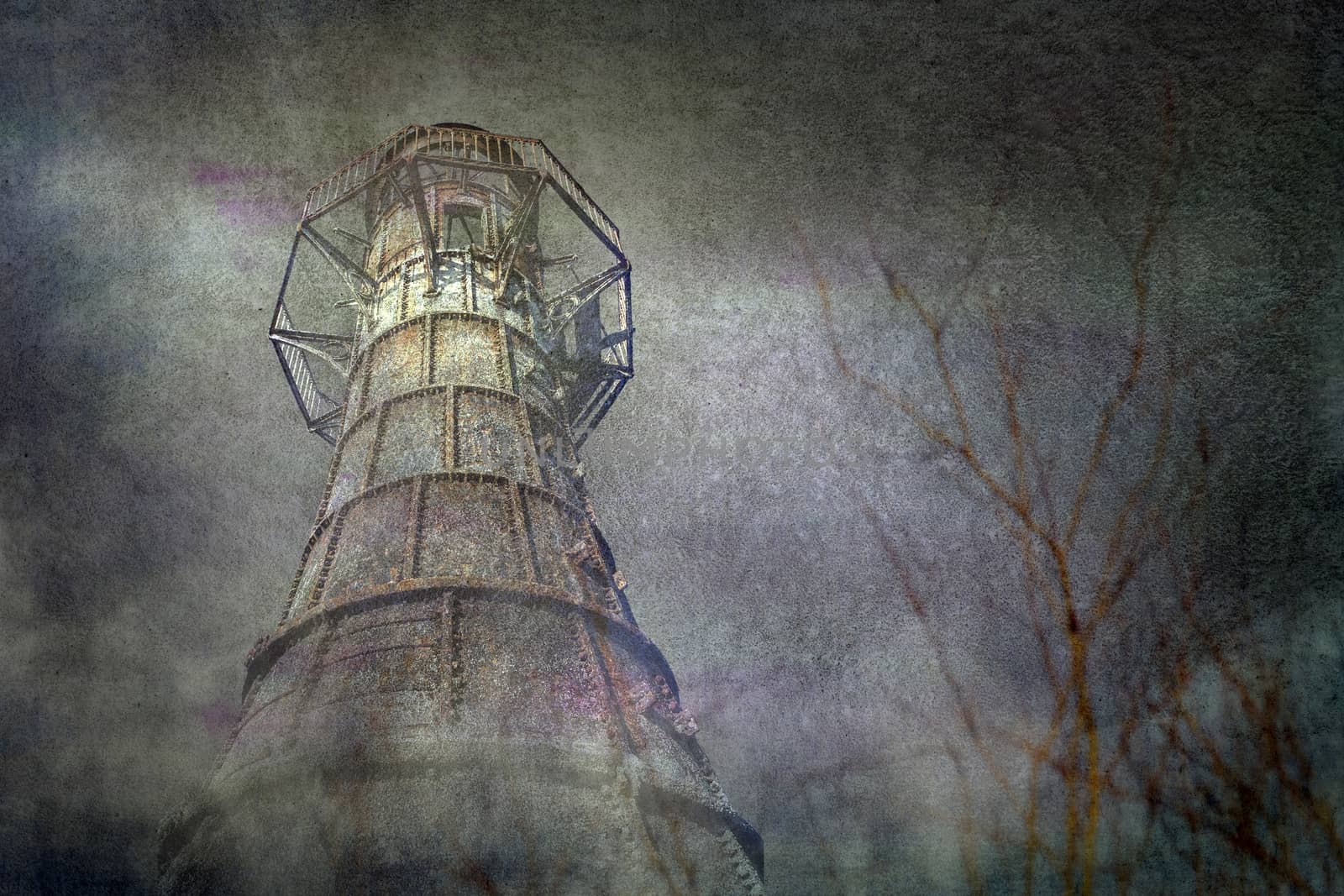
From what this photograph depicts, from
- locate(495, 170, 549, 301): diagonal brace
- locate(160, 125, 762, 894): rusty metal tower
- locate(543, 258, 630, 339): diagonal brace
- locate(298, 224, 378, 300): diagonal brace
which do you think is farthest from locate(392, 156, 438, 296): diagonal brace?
locate(543, 258, 630, 339): diagonal brace

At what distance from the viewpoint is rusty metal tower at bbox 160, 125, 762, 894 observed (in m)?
6.69

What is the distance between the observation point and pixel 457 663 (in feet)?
25.0

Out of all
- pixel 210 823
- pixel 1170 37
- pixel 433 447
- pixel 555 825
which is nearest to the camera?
pixel 555 825

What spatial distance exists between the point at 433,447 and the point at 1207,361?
389 inches

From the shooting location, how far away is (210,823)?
287 inches

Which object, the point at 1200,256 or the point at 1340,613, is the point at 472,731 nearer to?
the point at 1340,613

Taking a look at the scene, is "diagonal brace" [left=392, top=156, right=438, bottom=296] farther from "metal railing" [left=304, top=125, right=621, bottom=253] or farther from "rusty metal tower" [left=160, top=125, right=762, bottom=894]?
"metal railing" [left=304, top=125, right=621, bottom=253]

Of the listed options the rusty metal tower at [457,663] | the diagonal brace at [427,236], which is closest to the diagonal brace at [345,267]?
the rusty metal tower at [457,663]

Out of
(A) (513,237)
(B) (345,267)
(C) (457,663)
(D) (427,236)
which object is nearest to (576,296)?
(A) (513,237)

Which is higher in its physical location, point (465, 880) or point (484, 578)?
point (484, 578)

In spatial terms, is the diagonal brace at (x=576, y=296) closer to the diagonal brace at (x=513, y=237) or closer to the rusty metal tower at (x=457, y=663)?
the rusty metal tower at (x=457, y=663)

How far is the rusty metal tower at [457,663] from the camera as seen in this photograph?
6691 mm

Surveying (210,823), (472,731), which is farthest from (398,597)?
(210,823)

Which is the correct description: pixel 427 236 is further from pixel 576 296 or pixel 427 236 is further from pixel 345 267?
pixel 576 296
